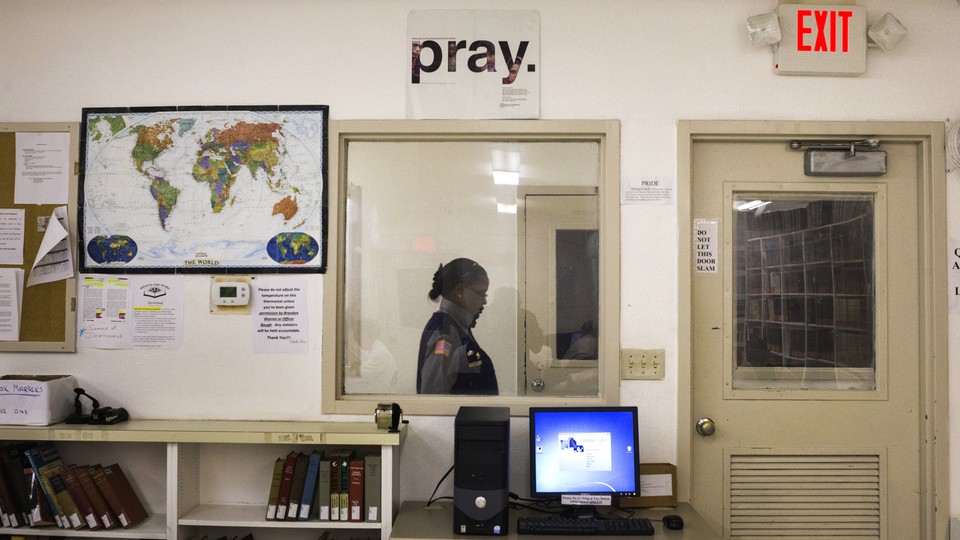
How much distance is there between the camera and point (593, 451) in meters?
2.24

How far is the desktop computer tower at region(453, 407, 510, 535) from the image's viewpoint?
2.05 m

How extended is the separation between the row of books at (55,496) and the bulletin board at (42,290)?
0.44 meters

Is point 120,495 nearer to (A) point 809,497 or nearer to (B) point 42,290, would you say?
(B) point 42,290

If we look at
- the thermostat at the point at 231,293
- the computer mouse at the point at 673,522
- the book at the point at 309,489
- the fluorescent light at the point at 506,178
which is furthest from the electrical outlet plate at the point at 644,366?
the thermostat at the point at 231,293

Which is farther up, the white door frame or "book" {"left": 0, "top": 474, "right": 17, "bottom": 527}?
the white door frame

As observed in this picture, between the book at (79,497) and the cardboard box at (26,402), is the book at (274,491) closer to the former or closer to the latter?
the book at (79,497)

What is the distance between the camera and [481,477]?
6.78 ft

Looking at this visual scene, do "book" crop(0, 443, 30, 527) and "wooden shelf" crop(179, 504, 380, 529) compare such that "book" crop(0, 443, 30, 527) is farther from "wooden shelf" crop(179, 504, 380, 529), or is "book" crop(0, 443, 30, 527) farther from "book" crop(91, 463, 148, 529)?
"wooden shelf" crop(179, 504, 380, 529)

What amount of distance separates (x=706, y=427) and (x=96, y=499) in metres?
2.36

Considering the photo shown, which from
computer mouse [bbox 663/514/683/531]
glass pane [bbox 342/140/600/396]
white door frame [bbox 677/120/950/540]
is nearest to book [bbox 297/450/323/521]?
glass pane [bbox 342/140/600/396]

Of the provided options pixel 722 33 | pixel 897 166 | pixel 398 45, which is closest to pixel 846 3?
pixel 722 33

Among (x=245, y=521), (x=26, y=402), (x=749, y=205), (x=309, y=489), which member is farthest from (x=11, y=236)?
(x=749, y=205)

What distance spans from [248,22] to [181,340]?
4.37 ft

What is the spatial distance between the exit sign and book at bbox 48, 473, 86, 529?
10.4 ft
